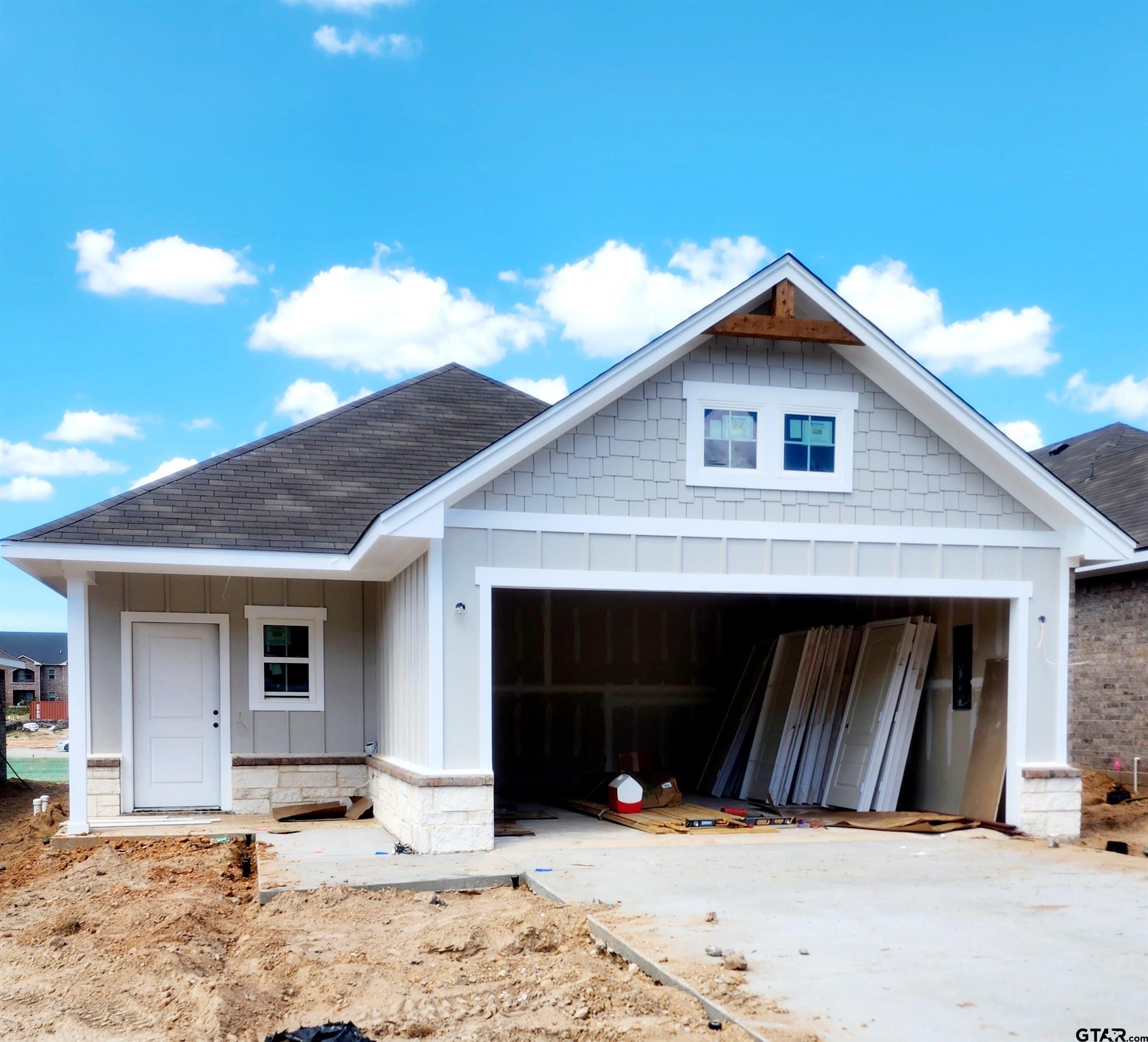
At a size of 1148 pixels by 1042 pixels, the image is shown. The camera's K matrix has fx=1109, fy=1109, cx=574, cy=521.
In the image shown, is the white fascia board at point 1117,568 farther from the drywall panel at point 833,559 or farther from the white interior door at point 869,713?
the drywall panel at point 833,559

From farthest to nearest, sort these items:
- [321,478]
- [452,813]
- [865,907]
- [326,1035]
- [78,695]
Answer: [321,478] → [78,695] → [452,813] → [865,907] → [326,1035]

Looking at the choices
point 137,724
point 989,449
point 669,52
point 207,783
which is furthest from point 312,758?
point 669,52

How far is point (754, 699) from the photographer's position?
50.5ft

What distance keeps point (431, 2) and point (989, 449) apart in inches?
512

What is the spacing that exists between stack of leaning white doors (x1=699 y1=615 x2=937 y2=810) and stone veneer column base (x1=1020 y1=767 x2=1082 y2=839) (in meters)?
1.73

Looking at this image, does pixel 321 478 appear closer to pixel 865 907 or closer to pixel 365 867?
pixel 365 867

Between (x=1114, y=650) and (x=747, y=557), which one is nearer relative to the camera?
(x=747, y=557)

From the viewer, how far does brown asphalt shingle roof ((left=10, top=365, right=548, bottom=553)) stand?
1113 centimetres

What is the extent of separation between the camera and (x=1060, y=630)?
10.9m

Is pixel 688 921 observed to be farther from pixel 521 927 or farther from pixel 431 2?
pixel 431 2

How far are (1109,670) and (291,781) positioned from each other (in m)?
11.3

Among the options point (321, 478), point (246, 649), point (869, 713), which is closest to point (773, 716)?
point (869, 713)

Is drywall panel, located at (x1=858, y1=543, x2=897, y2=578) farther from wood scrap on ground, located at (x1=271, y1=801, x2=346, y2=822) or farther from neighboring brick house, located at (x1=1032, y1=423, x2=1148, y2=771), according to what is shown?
wood scrap on ground, located at (x1=271, y1=801, x2=346, y2=822)

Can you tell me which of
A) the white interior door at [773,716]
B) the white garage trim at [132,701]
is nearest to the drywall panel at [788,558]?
the white interior door at [773,716]
